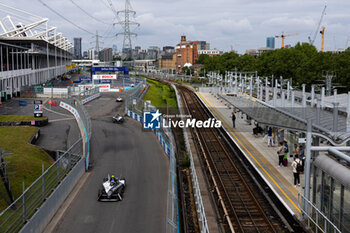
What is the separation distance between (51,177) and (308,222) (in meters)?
9.09

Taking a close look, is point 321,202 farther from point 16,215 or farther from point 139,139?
point 139,139

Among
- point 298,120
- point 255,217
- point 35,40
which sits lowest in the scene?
point 255,217

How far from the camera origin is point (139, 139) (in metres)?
25.8

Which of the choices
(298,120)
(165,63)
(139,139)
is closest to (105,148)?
(139,139)

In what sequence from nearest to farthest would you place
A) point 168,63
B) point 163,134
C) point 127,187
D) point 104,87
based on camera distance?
point 127,187
point 163,134
point 104,87
point 168,63

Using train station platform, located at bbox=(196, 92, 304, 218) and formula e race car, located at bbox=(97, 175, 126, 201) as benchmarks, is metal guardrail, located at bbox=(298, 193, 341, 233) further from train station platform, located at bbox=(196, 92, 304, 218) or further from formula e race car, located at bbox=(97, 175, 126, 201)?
formula e race car, located at bbox=(97, 175, 126, 201)

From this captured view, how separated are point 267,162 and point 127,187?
319 inches

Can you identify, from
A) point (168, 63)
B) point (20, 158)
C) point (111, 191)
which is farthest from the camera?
point (168, 63)

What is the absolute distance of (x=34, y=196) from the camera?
39.9 feet

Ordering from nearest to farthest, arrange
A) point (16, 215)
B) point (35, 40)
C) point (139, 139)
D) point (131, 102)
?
point (16, 215) < point (139, 139) < point (131, 102) < point (35, 40)

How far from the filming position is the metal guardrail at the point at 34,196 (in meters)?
10.3

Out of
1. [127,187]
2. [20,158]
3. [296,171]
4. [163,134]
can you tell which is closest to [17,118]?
[20,158]

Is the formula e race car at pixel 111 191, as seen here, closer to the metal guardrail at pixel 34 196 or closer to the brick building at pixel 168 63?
the metal guardrail at pixel 34 196

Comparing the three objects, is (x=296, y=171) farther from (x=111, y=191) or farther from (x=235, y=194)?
(x=111, y=191)
